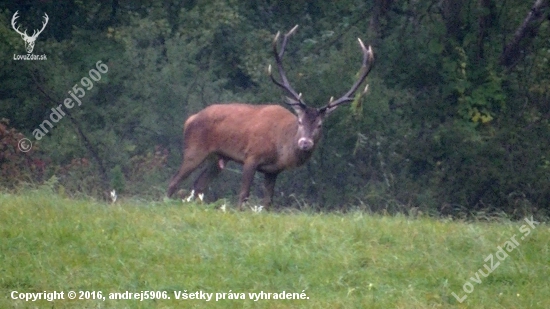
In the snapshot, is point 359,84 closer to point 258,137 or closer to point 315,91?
point 258,137

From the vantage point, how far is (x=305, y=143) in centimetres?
1204

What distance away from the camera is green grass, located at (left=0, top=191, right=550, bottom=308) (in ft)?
23.5

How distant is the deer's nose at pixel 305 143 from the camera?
12.0m

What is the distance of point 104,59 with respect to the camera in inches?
762

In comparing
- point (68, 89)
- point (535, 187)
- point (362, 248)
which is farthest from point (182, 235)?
point (68, 89)

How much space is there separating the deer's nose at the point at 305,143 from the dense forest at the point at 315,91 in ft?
10.1

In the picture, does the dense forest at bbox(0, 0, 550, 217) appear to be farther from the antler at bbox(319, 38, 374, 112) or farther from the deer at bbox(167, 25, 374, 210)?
the antler at bbox(319, 38, 374, 112)

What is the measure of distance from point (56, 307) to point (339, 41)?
12.6 metres

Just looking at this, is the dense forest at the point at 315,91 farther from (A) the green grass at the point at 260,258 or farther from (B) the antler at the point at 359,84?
(A) the green grass at the point at 260,258

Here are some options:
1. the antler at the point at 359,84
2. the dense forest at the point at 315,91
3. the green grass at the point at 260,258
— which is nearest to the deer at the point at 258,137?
the antler at the point at 359,84

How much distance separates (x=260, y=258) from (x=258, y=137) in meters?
4.96

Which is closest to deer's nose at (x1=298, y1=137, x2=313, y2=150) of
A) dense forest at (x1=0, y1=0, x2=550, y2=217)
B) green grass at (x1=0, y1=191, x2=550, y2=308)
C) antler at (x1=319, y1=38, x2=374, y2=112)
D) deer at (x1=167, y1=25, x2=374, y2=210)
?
deer at (x1=167, y1=25, x2=374, y2=210)

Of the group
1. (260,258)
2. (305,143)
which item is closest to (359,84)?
(305,143)

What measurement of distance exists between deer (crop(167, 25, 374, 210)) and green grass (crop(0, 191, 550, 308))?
3108mm
